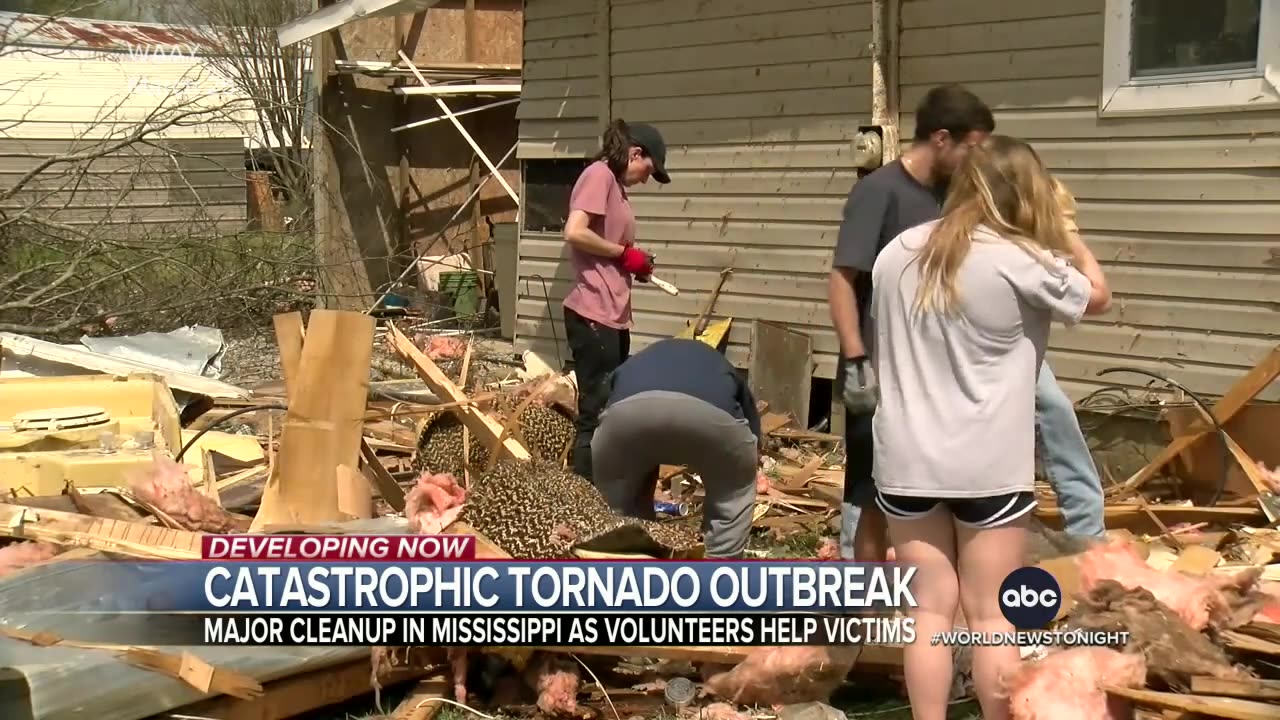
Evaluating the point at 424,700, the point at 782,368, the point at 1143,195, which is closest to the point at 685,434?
the point at 424,700

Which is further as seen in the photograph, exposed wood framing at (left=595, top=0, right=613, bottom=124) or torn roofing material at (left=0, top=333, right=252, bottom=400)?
exposed wood framing at (left=595, top=0, right=613, bottom=124)

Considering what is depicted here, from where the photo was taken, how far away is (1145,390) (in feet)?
20.3

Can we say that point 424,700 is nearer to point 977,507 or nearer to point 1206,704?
point 977,507

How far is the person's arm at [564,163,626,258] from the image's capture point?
549 centimetres

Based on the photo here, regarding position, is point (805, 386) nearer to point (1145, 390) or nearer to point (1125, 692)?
point (1145, 390)

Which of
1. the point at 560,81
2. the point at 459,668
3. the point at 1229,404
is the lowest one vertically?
the point at 459,668

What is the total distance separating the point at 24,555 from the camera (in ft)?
13.0

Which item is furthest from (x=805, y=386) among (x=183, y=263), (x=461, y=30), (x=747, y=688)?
(x=461, y=30)

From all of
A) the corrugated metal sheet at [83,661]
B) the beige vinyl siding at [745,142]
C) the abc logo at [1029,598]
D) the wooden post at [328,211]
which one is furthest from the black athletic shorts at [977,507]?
the wooden post at [328,211]

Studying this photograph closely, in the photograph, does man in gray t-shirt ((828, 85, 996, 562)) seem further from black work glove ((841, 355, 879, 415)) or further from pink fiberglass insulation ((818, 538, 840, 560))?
pink fiberglass insulation ((818, 538, 840, 560))

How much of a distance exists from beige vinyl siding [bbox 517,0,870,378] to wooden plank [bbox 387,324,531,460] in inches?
108

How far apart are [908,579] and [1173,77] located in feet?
13.0

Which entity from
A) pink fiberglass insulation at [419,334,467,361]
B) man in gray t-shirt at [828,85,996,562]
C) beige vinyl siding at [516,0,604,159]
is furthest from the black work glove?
beige vinyl siding at [516,0,604,159]

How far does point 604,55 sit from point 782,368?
283 centimetres
